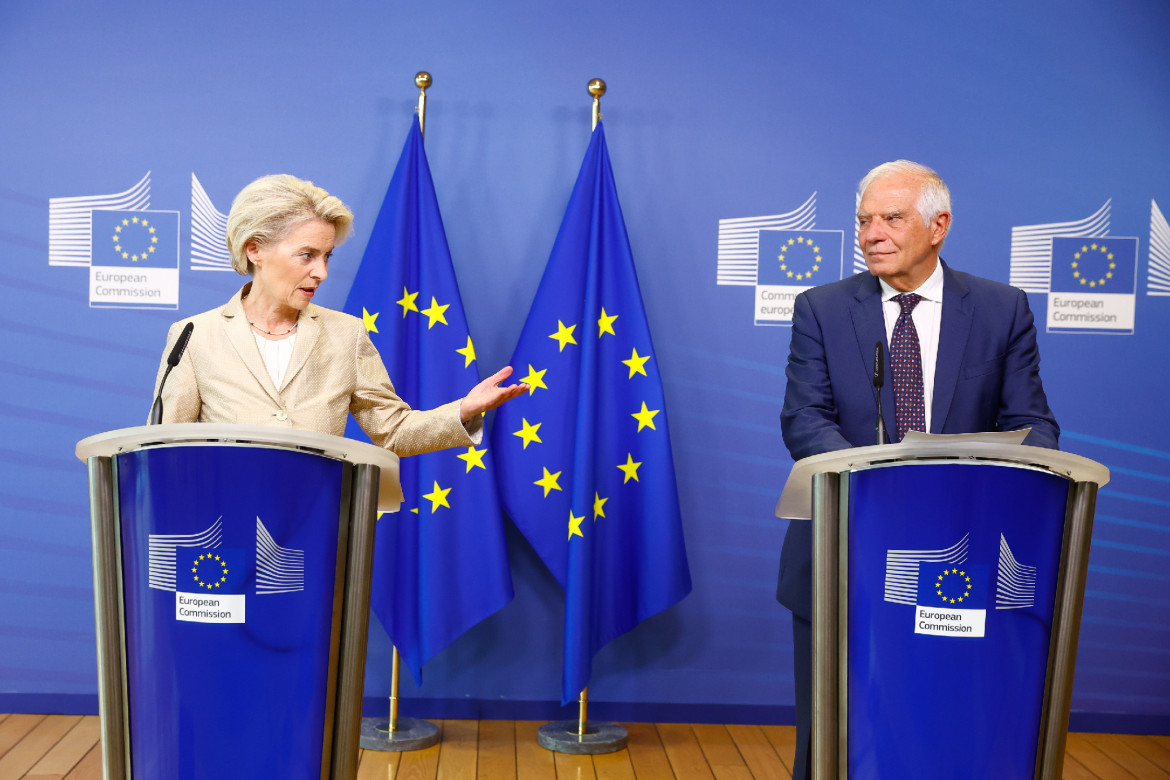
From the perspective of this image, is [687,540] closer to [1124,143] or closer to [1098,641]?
[1098,641]

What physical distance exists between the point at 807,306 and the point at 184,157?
95.5 inches

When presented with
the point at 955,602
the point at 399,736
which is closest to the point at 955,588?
the point at 955,602

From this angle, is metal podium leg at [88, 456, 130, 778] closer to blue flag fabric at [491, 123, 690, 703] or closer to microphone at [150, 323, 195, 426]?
microphone at [150, 323, 195, 426]

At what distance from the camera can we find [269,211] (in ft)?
7.02

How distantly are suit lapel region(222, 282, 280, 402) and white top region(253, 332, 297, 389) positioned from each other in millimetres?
28

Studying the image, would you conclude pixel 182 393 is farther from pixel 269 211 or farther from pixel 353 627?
pixel 353 627

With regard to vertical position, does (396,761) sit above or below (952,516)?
below

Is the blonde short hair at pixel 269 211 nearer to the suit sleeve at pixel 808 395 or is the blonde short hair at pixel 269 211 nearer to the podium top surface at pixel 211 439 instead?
the podium top surface at pixel 211 439

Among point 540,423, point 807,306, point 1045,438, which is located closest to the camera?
point 1045,438

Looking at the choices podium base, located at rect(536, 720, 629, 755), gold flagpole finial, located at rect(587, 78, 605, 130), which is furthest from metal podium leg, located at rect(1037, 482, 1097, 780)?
gold flagpole finial, located at rect(587, 78, 605, 130)

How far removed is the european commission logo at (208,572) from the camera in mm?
1396

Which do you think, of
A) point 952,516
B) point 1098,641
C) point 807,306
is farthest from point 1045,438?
point 1098,641

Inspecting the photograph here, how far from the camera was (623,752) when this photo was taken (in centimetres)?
339

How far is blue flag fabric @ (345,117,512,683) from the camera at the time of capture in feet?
11.0
